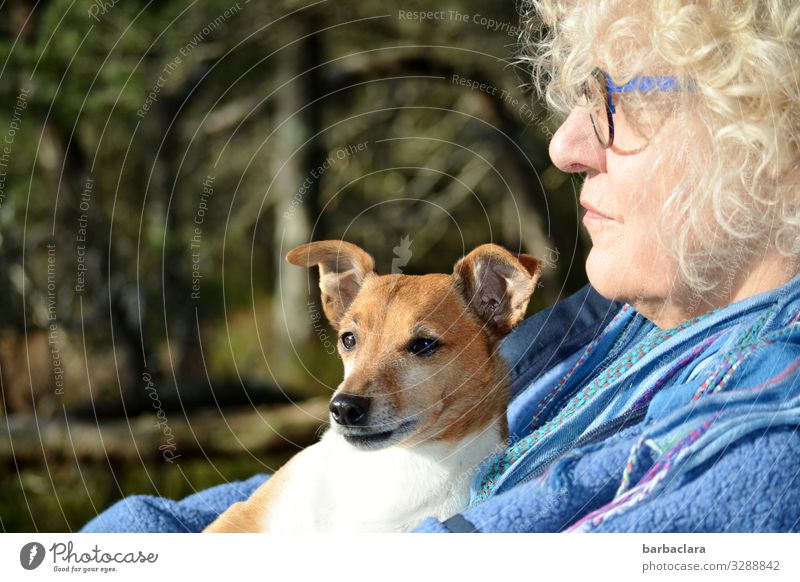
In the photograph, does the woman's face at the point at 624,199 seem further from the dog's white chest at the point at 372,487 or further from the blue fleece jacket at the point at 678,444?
the dog's white chest at the point at 372,487

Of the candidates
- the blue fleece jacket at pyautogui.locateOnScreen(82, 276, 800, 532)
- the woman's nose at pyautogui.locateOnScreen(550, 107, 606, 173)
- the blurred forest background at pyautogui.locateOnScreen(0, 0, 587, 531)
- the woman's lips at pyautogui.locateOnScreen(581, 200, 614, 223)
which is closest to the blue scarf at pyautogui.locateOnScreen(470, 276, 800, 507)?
the blue fleece jacket at pyautogui.locateOnScreen(82, 276, 800, 532)

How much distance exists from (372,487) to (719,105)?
118 cm

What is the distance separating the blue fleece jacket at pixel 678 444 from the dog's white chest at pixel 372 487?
119 millimetres

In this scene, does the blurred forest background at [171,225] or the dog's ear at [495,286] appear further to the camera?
the blurred forest background at [171,225]

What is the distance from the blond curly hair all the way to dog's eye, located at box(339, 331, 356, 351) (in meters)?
0.89

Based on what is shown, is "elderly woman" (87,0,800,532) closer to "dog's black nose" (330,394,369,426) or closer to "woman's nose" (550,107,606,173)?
"woman's nose" (550,107,606,173)

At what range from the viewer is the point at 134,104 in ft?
12.1

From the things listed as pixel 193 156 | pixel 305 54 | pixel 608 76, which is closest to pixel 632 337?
pixel 608 76

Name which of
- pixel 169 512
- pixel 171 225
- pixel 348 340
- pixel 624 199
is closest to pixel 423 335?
pixel 348 340

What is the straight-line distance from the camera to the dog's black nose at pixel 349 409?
2076 mm

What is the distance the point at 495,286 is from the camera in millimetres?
2396

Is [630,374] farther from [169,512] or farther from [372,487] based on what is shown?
[169,512]

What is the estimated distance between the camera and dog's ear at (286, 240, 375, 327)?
228 cm

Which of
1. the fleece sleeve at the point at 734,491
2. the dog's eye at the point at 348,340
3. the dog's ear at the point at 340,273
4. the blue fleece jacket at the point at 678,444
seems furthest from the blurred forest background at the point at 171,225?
the fleece sleeve at the point at 734,491
